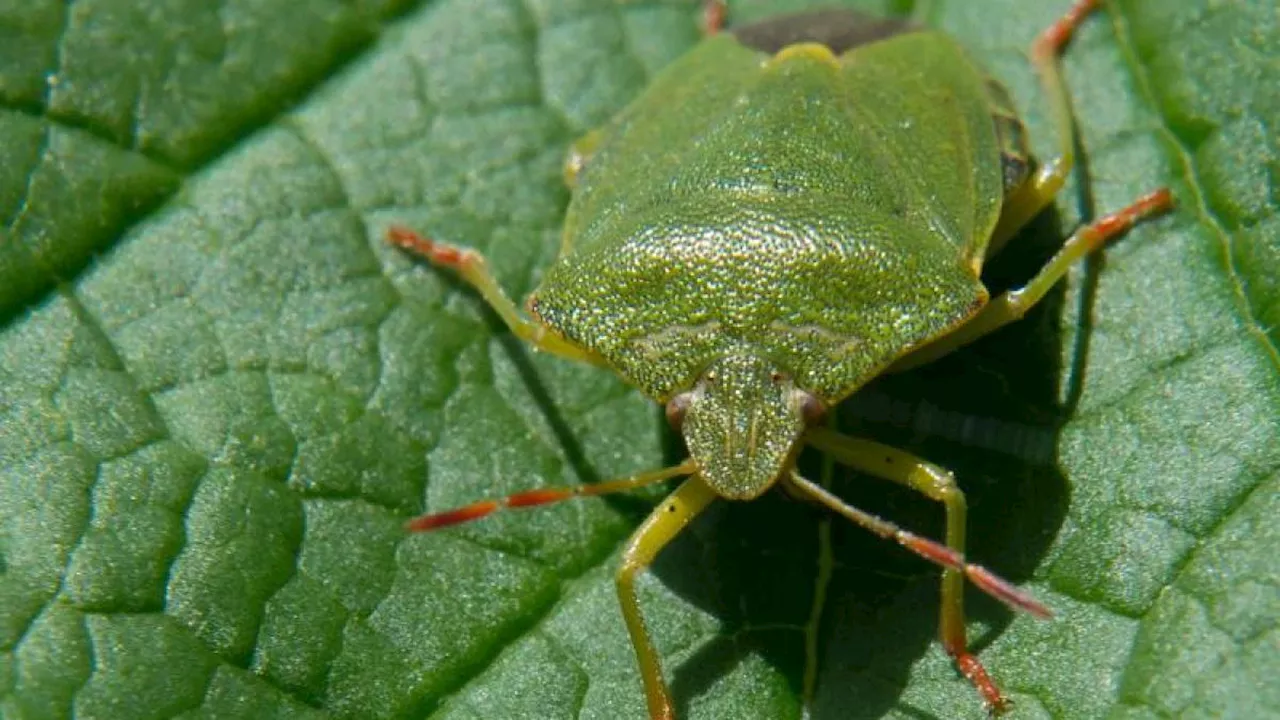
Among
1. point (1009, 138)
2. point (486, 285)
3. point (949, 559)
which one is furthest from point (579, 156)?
point (949, 559)

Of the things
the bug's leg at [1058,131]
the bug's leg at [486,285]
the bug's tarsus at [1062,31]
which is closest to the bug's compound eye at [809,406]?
the bug's leg at [486,285]

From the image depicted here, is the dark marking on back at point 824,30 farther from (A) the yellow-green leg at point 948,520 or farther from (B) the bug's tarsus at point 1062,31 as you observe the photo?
A: (A) the yellow-green leg at point 948,520

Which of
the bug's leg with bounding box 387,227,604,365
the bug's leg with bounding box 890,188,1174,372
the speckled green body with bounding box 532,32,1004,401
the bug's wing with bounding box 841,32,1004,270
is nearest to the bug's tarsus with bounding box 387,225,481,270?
the bug's leg with bounding box 387,227,604,365

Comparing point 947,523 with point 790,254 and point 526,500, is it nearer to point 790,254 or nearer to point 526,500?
point 790,254

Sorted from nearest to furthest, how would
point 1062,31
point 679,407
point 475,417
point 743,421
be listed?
point 743,421
point 679,407
point 475,417
point 1062,31

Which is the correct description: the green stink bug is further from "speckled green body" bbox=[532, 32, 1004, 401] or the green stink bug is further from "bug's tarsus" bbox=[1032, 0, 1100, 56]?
"bug's tarsus" bbox=[1032, 0, 1100, 56]

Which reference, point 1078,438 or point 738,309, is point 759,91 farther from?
point 1078,438

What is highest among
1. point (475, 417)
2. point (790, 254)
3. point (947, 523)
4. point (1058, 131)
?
point (790, 254)
